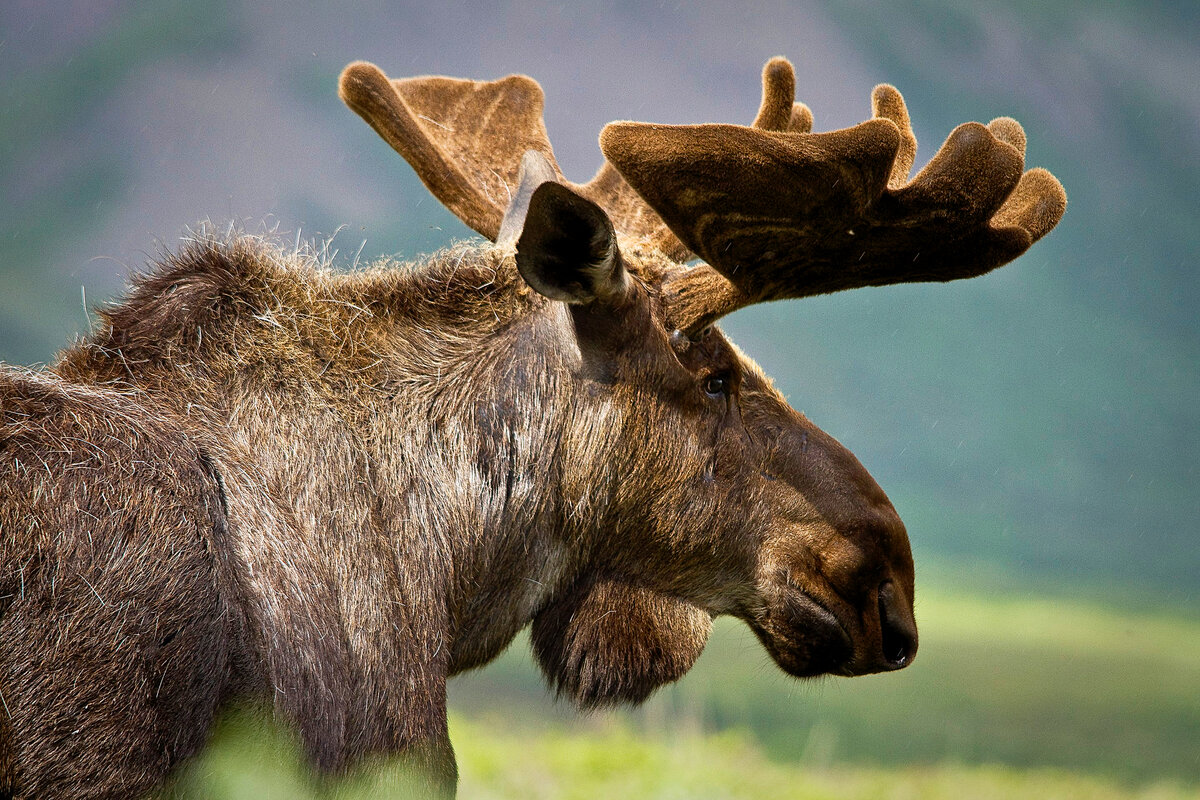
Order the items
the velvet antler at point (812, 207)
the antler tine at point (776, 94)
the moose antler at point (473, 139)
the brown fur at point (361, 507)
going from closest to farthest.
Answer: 1. the brown fur at point (361, 507)
2. the velvet antler at point (812, 207)
3. the antler tine at point (776, 94)
4. the moose antler at point (473, 139)

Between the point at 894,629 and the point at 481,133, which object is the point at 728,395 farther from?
the point at 481,133

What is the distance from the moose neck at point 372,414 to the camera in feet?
9.02

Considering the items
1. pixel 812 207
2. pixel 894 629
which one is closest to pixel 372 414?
pixel 812 207

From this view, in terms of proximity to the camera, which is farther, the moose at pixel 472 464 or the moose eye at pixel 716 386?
the moose eye at pixel 716 386

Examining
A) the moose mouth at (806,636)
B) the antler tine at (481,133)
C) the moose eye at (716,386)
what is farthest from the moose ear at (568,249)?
the moose mouth at (806,636)

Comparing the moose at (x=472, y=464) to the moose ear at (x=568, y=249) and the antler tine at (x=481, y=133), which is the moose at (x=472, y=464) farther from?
the antler tine at (x=481, y=133)

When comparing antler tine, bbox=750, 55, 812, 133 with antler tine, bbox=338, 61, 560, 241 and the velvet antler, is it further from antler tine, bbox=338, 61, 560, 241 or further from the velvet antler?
antler tine, bbox=338, 61, 560, 241

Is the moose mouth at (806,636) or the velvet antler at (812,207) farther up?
the velvet antler at (812,207)

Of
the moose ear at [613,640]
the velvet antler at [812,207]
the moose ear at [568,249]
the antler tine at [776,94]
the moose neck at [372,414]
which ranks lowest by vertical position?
the moose ear at [613,640]

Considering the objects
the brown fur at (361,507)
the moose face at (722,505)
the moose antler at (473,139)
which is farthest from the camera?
the moose antler at (473,139)

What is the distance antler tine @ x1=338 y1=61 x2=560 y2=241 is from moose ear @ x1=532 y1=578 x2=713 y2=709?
180 cm

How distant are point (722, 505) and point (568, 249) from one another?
964mm

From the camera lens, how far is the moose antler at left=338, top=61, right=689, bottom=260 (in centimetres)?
427

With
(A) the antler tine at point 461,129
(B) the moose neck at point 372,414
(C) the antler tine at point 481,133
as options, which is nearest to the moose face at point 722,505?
(B) the moose neck at point 372,414
